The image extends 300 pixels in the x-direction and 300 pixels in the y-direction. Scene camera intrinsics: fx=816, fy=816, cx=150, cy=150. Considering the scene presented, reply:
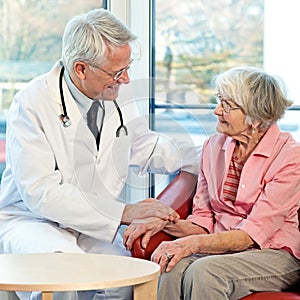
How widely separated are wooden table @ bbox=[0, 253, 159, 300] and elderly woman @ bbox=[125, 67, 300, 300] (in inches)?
9.6

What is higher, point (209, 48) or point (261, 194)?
point (209, 48)

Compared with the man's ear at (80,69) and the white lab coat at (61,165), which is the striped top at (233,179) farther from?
the man's ear at (80,69)

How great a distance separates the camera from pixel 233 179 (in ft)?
9.43

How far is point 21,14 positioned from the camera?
12.0 feet

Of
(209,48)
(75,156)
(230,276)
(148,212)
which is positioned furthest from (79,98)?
(209,48)

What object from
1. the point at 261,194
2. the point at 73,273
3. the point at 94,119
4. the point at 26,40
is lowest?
the point at 73,273

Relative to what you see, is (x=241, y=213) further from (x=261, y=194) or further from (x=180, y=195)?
(x=180, y=195)

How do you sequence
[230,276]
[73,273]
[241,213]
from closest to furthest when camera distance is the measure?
[73,273] < [230,276] < [241,213]

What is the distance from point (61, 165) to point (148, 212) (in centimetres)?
34

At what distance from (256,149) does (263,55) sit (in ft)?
2.97

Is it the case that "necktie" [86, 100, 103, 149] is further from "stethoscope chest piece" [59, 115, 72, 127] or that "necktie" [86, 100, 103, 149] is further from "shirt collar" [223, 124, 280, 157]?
"shirt collar" [223, 124, 280, 157]

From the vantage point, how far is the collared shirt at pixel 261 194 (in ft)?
8.87

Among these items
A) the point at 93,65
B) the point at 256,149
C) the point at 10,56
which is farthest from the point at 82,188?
the point at 10,56

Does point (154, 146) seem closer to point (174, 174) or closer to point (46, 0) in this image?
point (174, 174)
